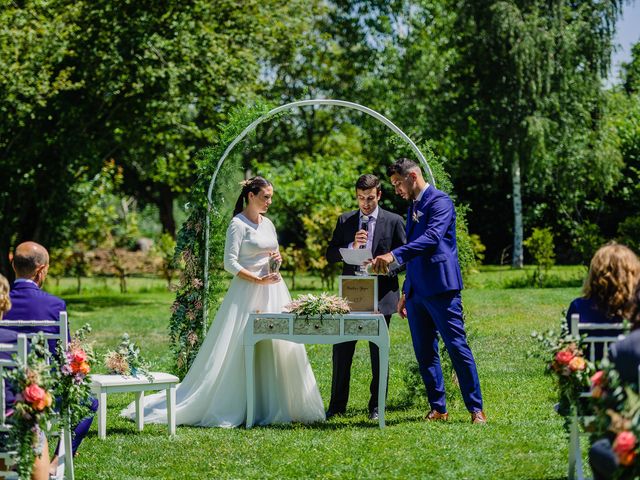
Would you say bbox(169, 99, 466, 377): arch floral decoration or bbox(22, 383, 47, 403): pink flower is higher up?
bbox(169, 99, 466, 377): arch floral decoration

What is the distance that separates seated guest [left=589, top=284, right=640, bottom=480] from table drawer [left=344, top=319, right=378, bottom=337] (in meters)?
3.28

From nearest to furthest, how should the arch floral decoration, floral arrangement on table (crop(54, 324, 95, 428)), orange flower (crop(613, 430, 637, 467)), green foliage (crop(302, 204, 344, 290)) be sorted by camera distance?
orange flower (crop(613, 430, 637, 467)), floral arrangement on table (crop(54, 324, 95, 428)), the arch floral decoration, green foliage (crop(302, 204, 344, 290))

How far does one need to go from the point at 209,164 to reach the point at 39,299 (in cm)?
421

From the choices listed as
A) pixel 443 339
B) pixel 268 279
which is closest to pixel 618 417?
pixel 443 339

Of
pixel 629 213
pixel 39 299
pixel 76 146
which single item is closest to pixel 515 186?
pixel 629 213

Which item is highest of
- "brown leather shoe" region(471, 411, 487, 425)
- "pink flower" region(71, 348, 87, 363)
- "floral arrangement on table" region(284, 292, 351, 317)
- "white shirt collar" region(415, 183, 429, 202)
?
"white shirt collar" region(415, 183, 429, 202)

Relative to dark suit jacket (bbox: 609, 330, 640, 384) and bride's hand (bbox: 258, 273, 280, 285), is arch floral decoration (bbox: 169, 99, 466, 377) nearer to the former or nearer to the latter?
bride's hand (bbox: 258, 273, 280, 285)

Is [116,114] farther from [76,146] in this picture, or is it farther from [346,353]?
[346,353]

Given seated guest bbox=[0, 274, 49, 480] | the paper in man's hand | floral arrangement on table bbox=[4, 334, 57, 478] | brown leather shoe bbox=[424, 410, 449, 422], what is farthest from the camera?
brown leather shoe bbox=[424, 410, 449, 422]

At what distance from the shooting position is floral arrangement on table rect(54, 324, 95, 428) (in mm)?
5179

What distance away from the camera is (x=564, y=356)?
4.88 m

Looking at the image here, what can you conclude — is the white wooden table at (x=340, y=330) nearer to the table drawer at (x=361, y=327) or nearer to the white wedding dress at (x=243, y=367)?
the table drawer at (x=361, y=327)

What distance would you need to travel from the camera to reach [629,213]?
27.2m

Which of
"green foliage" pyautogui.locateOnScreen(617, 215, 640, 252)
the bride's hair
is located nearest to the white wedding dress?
the bride's hair
